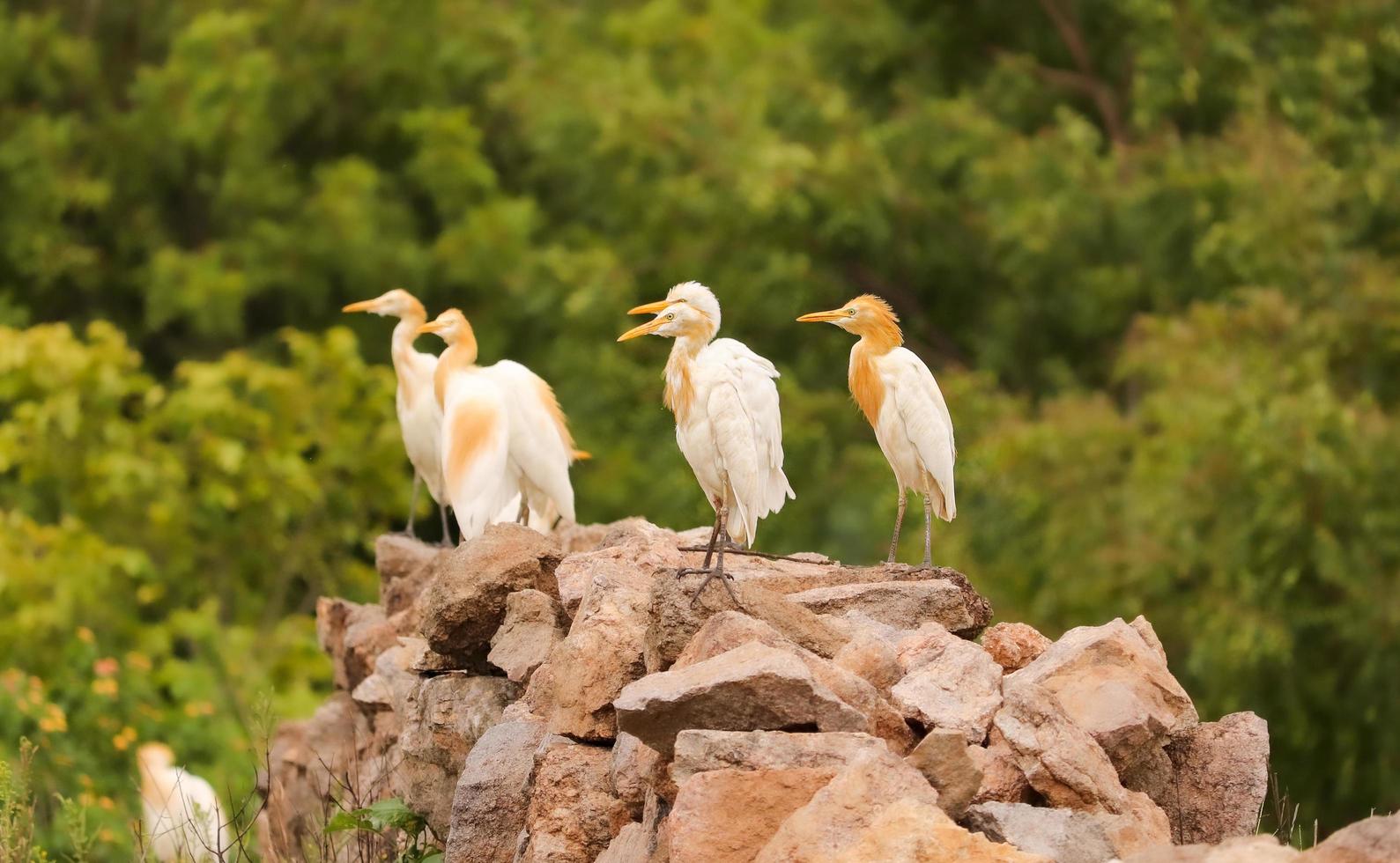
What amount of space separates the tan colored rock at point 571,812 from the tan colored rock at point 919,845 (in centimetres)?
93

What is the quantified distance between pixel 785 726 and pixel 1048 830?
60 cm

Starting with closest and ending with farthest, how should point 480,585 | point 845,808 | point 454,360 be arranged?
point 845,808 < point 480,585 < point 454,360

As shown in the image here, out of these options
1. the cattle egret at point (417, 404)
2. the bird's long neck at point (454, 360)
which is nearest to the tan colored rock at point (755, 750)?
the bird's long neck at point (454, 360)

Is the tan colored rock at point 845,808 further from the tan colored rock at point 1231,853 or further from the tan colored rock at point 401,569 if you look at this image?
Result: the tan colored rock at point 401,569

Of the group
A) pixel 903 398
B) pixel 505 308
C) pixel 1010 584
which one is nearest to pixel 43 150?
pixel 505 308

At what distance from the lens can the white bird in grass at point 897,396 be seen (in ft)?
19.7

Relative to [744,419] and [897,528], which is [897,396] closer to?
[897,528]

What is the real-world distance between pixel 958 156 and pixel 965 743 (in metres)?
12.1

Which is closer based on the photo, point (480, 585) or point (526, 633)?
point (526, 633)

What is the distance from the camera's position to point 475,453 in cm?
775

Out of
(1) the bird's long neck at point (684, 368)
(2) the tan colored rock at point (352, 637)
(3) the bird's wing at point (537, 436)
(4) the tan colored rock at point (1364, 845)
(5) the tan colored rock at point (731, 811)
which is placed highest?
(1) the bird's long neck at point (684, 368)

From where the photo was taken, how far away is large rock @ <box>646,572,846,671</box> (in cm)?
479

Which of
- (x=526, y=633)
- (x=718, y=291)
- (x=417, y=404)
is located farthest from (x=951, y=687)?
(x=718, y=291)

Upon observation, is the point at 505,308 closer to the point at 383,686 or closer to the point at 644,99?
the point at 644,99
